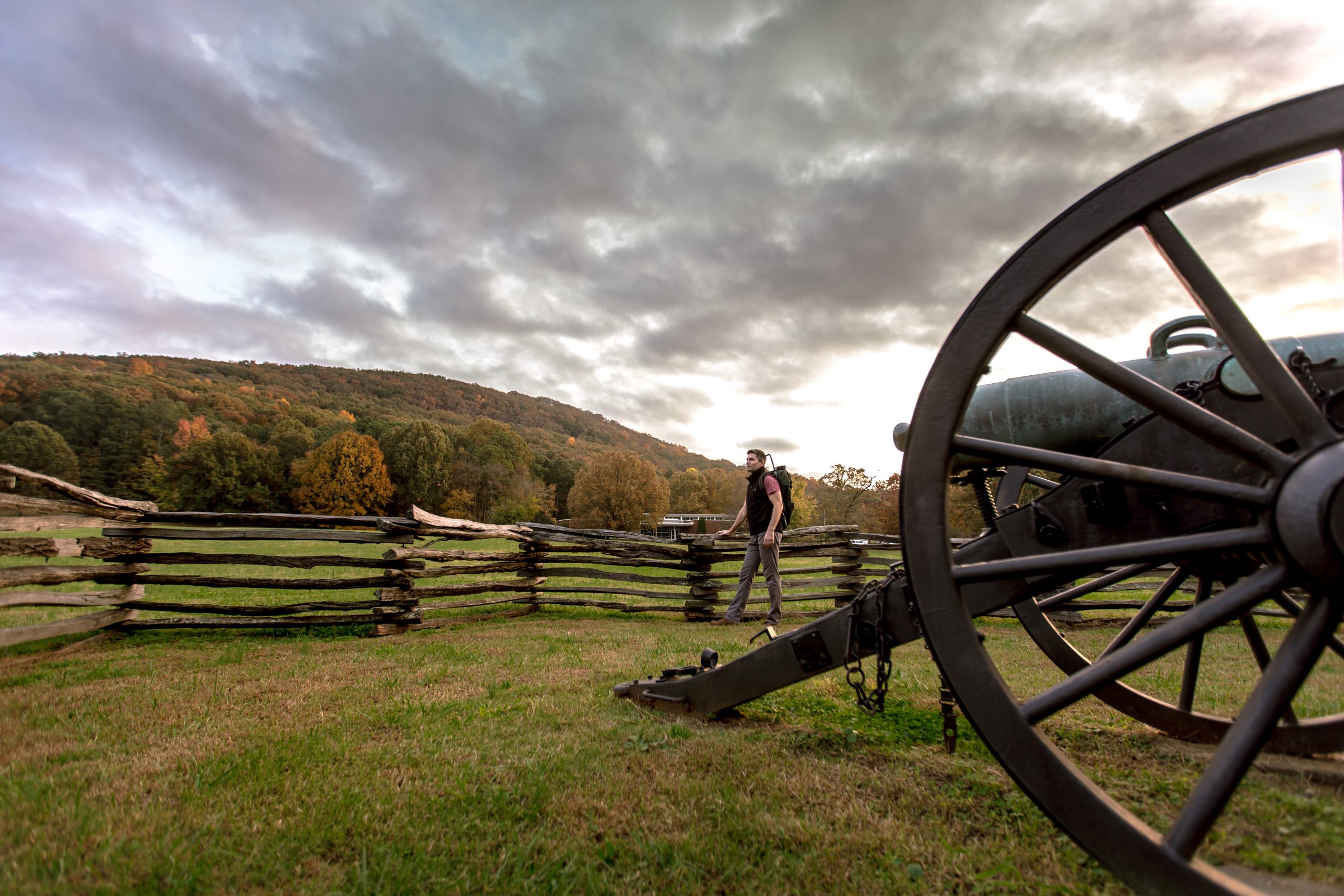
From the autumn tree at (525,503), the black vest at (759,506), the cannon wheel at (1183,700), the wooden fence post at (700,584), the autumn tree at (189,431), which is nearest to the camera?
the cannon wheel at (1183,700)

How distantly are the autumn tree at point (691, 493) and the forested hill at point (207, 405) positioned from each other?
12151 mm

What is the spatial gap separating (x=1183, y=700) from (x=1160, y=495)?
1.68 meters

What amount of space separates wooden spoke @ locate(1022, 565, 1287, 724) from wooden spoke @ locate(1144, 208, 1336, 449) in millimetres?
376

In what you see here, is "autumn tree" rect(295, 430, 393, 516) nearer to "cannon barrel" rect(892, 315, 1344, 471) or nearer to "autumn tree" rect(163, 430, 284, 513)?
"autumn tree" rect(163, 430, 284, 513)

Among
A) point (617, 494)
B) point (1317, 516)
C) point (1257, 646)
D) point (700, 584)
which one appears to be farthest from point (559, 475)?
→ point (1317, 516)

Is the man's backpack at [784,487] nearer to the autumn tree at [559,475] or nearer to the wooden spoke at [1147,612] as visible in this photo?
the wooden spoke at [1147,612]

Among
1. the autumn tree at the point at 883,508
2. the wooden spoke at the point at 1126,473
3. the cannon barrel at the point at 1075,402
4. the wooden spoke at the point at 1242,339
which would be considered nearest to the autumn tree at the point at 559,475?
the autumn tree at the point at 883,508

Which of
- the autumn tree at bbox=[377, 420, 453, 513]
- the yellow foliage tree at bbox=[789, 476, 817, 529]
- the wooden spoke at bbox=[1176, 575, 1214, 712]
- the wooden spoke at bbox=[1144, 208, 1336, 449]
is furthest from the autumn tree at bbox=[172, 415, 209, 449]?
the wooden spoke at bbox=[1144, 208, 1336, 449]

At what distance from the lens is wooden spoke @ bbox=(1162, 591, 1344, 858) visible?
1.42 metres

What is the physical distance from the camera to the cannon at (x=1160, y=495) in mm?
1447

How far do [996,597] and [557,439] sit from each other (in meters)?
116

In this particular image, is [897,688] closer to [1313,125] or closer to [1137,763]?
[1137,763]

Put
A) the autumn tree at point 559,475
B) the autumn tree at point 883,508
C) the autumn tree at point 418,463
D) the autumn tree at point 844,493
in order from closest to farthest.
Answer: the autumn tree at point 883,508 < the autumn tree at point 844,493 < the autumn tree at point 418,463 < the autumn tree at point 559,475

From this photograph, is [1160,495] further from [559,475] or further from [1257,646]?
[559,475]
